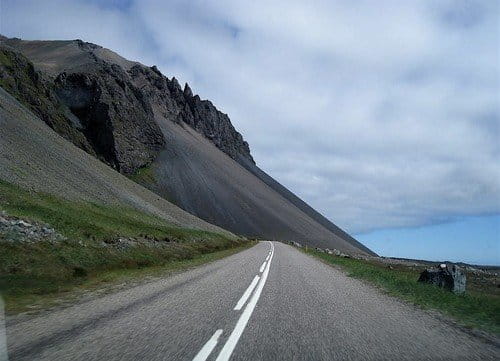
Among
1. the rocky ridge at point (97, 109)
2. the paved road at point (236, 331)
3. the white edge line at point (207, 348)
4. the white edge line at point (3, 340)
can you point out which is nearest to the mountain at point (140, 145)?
the rocky ridge at point (97, 109)

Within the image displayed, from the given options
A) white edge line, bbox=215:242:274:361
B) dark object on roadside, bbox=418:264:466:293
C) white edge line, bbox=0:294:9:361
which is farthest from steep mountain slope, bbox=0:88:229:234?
dark object on roadside, bbox=418:264:466:293

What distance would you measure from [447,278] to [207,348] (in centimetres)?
1865

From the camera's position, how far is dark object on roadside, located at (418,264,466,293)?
2103cm

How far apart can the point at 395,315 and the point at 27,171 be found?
43785 millimetres

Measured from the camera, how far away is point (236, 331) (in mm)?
8016

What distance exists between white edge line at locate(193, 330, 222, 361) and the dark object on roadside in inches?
662

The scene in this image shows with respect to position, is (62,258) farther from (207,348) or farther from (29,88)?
(29,88)

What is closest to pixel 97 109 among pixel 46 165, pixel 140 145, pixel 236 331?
pixel 140 145

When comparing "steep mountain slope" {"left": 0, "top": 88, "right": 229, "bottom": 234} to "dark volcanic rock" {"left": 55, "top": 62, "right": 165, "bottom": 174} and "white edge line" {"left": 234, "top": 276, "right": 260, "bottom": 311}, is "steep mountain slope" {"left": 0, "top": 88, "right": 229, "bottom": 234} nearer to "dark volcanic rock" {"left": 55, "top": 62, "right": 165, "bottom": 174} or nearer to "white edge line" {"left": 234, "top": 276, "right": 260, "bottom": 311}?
"white edge line" {"left": 234, "top": 276, "right": 260, "bottom": 311}

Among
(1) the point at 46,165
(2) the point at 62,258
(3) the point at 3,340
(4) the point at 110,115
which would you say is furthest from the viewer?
(4) the point at 110,115

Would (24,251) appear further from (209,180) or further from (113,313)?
(209,180)

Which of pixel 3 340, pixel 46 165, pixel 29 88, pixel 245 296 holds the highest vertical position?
pixel 29 88

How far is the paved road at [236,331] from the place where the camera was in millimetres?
6539

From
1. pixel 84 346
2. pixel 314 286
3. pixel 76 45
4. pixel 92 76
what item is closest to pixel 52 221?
pixel 314 286
